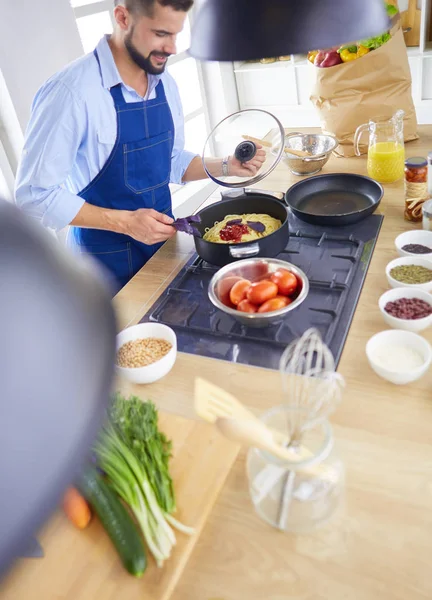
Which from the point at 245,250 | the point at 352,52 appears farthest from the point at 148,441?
the point at 352,52

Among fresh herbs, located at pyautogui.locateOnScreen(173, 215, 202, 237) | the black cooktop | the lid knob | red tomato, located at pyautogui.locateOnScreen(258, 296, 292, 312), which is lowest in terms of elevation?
the black cooktop

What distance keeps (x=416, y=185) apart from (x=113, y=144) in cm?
95

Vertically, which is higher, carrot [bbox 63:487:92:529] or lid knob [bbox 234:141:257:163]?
lid knob [bbox 234:141:257:163]

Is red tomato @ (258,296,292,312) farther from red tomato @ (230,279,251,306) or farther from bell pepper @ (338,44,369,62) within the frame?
bell pepper @ (338,44,369,62)

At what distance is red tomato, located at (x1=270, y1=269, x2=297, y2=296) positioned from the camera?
49.6 inches

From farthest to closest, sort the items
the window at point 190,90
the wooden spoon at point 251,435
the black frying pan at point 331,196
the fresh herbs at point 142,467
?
1. the window at point 190,90
2. the black frying pan at point 331,196
3. the fresh herbs at point 142,467
4. the wooden spoon at point 251,435

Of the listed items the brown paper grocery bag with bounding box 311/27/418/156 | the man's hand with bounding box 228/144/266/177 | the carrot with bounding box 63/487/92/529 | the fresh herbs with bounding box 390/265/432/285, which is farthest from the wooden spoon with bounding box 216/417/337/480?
the brown paper grocery bag with bounding box 311/27/418/156

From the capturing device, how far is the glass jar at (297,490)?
2.71ft

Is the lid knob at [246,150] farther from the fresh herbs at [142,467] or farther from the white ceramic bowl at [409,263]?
the fresh herbs at [142,467]

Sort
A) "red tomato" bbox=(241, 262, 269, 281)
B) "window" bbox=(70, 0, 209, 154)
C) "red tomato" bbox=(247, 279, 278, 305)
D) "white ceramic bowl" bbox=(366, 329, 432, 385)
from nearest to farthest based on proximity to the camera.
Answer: "white ceramic bowl" bbox=(366, 329, 432, 385) < "red tomato" bbox=(247, 279, 278, 305) < "red tomato" bbox=(241, 262, 269, 281) < "window" bbox=(70, 0, 209, 154)

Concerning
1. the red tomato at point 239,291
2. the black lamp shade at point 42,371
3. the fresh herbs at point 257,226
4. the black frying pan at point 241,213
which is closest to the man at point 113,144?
the black frying pan at point 241,213

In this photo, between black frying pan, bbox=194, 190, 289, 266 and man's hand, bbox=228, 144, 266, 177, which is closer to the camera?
black frying pan, bbox=194, 190, 289, 266

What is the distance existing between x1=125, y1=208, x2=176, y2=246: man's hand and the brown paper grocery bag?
36.3 inches

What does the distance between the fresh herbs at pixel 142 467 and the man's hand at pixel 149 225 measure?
680 millimetres
